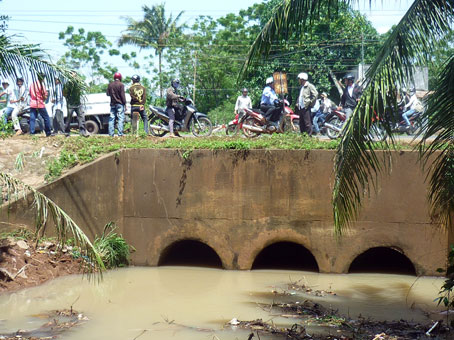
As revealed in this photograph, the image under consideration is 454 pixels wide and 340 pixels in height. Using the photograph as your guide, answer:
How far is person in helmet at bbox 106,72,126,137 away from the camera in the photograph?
13852mm

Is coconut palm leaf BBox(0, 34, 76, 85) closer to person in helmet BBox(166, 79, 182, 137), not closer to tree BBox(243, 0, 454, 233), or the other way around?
tree BBox(243, 0, 454, 233)

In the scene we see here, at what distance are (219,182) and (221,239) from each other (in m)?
0.97

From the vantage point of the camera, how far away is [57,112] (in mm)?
15570

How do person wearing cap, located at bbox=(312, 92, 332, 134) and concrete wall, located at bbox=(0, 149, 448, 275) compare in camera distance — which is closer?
concrete wall, located at bbox=(0, 149, 448, 275)

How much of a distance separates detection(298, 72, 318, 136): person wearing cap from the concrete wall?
8.67ft

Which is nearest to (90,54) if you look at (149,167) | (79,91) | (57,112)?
(57,112)

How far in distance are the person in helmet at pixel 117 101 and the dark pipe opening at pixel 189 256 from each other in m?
2.77

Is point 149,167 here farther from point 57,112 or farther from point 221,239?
point 57,112

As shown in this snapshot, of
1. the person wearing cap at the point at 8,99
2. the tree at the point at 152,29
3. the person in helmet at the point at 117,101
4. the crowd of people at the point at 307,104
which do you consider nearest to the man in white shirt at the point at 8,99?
the person wearing cap at the point at 8,99

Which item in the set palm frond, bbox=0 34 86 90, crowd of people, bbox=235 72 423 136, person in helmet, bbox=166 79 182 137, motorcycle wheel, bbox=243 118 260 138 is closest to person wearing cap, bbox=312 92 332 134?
crowd of people, bbox=235 72 423 136

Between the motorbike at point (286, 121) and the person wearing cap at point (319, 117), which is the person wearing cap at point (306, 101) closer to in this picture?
the motorbike at point (286, 121)

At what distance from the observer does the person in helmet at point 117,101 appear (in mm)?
13852

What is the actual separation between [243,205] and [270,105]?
3.99 m

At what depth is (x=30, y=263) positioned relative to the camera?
1009 cm
